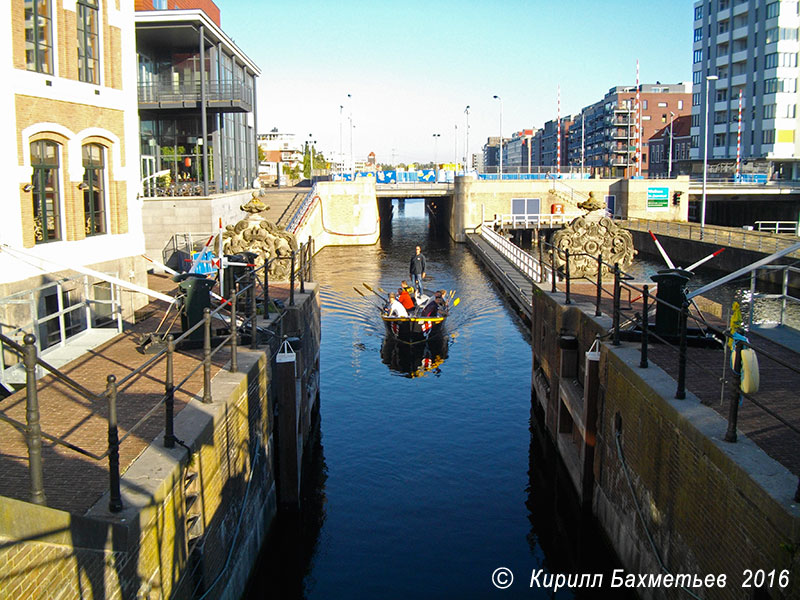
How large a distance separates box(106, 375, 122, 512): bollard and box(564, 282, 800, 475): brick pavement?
5.85 meters

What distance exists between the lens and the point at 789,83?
79500 millimetres

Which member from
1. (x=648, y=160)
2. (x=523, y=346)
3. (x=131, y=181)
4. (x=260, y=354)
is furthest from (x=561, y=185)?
(x=648, y=160)

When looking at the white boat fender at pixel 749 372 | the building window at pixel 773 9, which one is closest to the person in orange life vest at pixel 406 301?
the white boat fender at pixel 749 372

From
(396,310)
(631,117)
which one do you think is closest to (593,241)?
(396,310)

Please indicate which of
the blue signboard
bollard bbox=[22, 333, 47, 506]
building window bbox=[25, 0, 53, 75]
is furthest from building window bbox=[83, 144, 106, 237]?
the blue signboard

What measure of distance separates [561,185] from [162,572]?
61743 millimetres

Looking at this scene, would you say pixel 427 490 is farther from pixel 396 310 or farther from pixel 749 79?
pixel 749 79

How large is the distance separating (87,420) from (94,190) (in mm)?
8999

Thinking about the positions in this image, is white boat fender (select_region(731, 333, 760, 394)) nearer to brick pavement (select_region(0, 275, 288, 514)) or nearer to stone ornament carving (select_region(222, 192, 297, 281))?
brick pavement (select_region(0, 275, 288, 514))

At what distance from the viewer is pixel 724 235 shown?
4562 cm

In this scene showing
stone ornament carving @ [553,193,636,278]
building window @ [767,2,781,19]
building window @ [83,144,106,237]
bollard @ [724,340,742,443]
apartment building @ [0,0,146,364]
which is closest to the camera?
bollard @ [724,340,742,443]

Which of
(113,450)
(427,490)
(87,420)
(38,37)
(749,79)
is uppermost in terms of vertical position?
(749,79)

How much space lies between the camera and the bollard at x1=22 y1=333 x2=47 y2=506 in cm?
540

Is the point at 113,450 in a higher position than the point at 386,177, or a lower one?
lower
